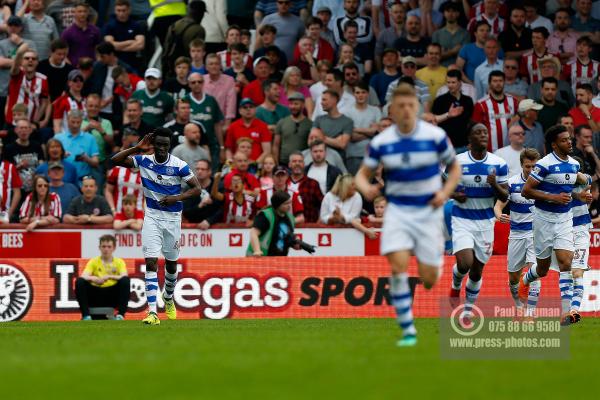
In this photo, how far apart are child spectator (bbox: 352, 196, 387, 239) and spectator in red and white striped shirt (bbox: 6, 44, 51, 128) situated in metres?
7.00

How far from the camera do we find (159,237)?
1873 cm

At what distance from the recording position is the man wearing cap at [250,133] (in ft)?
81.0

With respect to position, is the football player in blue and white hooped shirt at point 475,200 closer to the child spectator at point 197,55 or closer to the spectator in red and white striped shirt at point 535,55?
the spectator in red and white striped shirt at point 535,55

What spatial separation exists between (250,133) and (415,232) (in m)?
12.7

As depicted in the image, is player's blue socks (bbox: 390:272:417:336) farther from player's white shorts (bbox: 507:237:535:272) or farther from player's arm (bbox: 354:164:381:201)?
player's white shorts (bbox: 507:237:535:272)

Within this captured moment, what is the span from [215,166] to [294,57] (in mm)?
3395

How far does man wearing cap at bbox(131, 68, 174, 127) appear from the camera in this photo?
25.3 meters

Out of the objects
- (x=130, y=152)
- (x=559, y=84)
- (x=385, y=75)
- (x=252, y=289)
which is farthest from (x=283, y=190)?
(x=559, y=84)

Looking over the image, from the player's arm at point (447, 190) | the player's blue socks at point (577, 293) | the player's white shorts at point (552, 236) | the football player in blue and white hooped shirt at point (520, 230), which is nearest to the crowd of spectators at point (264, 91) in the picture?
the football player in blue and white hooped shirt at point (520, 230)

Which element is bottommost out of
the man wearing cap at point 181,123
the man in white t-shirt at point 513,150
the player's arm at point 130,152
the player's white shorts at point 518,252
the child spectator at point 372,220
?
the player's white shorts at point 518,252

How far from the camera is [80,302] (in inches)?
850

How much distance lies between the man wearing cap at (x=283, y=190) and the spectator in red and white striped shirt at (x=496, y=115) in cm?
398

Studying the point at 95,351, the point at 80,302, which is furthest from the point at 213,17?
the point at 95,351

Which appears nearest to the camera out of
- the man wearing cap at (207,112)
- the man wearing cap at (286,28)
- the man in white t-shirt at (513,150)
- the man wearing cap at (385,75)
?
the man in white t-shirt at (513,150)
